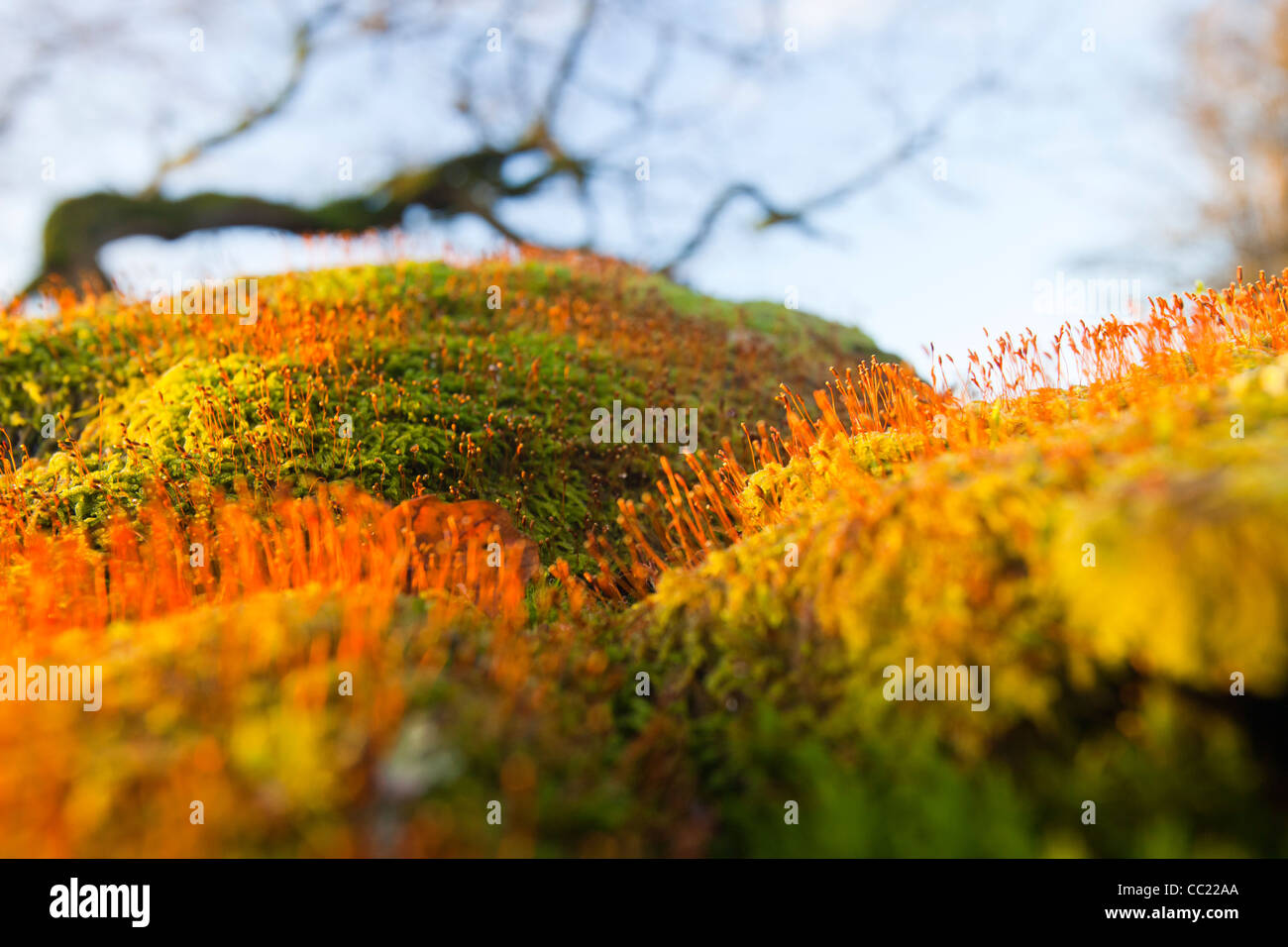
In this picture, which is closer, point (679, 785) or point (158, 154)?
point (679, 785)

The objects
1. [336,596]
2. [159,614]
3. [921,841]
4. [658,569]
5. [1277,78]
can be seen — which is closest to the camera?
[921,841]

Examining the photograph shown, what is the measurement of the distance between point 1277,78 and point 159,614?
2707 cm

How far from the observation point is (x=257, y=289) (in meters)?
8.16

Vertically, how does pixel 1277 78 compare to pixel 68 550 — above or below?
above

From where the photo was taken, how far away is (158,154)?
51.1ft

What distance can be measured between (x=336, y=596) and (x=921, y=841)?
2.17m

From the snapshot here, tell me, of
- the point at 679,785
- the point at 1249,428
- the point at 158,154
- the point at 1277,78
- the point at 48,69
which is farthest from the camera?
the point at 1277,78

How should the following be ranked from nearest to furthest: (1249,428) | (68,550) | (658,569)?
(1249,428) → (68,550) → (658,569)
